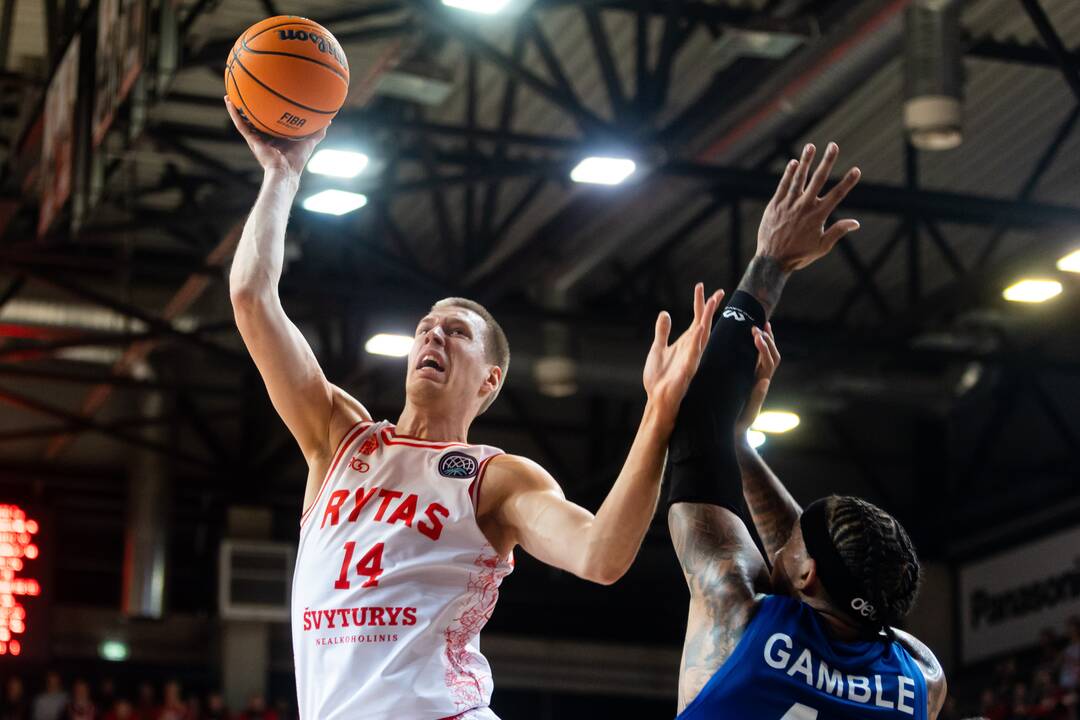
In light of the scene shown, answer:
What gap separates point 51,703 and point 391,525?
50.5ft

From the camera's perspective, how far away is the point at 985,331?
65.6ft

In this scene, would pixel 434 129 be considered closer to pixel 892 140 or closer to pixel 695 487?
pixel 892 140

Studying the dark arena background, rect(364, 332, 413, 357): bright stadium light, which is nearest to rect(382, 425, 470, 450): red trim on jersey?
the dark arena background

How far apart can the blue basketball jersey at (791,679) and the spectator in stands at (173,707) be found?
16.0 metres

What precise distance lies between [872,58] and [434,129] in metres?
3.53

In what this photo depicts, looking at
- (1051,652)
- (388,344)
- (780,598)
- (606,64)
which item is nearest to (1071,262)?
(606,64)

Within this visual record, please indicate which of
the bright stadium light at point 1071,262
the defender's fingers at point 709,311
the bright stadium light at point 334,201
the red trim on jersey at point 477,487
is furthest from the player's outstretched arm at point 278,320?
the bright stadium light at point 1071,262

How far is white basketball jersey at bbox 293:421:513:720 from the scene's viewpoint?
452 centimetres

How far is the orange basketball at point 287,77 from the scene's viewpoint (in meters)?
5.16

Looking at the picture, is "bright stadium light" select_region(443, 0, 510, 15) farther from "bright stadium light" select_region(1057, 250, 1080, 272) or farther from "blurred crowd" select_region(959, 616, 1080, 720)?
"blurred crowd" select_region(959, 616, 1080, 720)

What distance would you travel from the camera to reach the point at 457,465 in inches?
190

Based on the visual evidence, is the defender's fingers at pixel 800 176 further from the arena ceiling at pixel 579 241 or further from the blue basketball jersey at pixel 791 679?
the arena ceiling at pixel 579 241

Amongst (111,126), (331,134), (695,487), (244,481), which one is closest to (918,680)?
(695,487)

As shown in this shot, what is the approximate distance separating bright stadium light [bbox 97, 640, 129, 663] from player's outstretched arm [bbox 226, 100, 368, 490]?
677 inches
